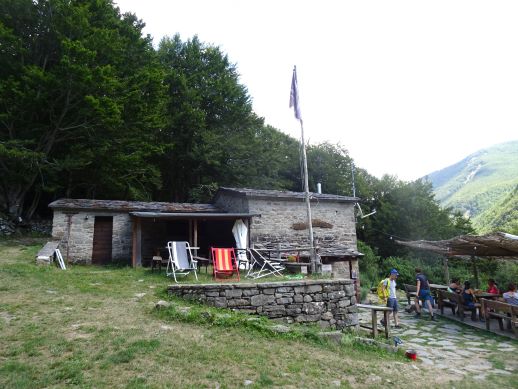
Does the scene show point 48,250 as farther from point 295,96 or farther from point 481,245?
point 481,245

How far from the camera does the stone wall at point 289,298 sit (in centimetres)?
666

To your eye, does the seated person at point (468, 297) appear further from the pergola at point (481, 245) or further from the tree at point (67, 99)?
the tree at point (67, 99)

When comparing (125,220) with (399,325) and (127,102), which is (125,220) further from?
(399,325)

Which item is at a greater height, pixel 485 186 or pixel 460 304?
pixel 485 186

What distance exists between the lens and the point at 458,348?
678cm

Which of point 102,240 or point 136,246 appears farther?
point 102,240

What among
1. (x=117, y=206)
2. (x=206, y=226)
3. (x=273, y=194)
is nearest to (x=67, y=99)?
(x=117, y=206)

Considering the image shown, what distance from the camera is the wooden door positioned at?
13.1 m

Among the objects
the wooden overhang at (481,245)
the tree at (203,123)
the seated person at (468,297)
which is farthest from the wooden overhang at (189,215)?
the tree at (203,123)

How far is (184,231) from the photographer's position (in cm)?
1530

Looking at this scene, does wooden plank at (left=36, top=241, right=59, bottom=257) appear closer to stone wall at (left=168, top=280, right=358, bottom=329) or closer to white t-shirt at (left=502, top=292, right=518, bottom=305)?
stone wall at (left=168, top=280, right=358, bottom=329)

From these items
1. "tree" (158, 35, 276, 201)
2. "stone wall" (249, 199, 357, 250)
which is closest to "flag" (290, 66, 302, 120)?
"stone wall" (249, 199, 357, 250)

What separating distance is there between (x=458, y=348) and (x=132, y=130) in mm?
16509

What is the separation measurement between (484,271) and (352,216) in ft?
39.2
